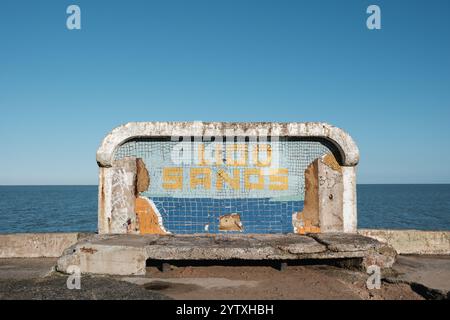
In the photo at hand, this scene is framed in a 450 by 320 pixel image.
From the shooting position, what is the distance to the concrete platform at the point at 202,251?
5664 mm

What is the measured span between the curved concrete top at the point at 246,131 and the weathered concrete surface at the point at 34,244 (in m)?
2.28

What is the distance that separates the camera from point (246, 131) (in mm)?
7477

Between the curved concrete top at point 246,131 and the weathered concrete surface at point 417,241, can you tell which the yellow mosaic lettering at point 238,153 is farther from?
the weathered concrete surface at point 417,241

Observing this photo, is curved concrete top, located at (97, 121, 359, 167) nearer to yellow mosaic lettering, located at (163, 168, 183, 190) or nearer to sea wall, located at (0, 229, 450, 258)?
yellow mosaic lettering, located at (163, 168, 183, 190)

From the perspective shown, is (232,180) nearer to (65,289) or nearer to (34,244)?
(65,289)

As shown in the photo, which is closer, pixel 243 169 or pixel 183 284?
pixel 183 284

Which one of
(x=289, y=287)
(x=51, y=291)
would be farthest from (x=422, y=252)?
(x=51, y=291)

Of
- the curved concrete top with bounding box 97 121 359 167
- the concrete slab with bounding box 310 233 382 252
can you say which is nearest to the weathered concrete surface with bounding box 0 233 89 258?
the curved concrete top with bounding box 97 121 359 167

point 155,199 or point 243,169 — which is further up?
point 243,169

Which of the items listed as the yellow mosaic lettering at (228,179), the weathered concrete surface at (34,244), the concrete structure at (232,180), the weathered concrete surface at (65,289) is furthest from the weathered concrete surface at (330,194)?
the weathered concrete surface at (34,244)
